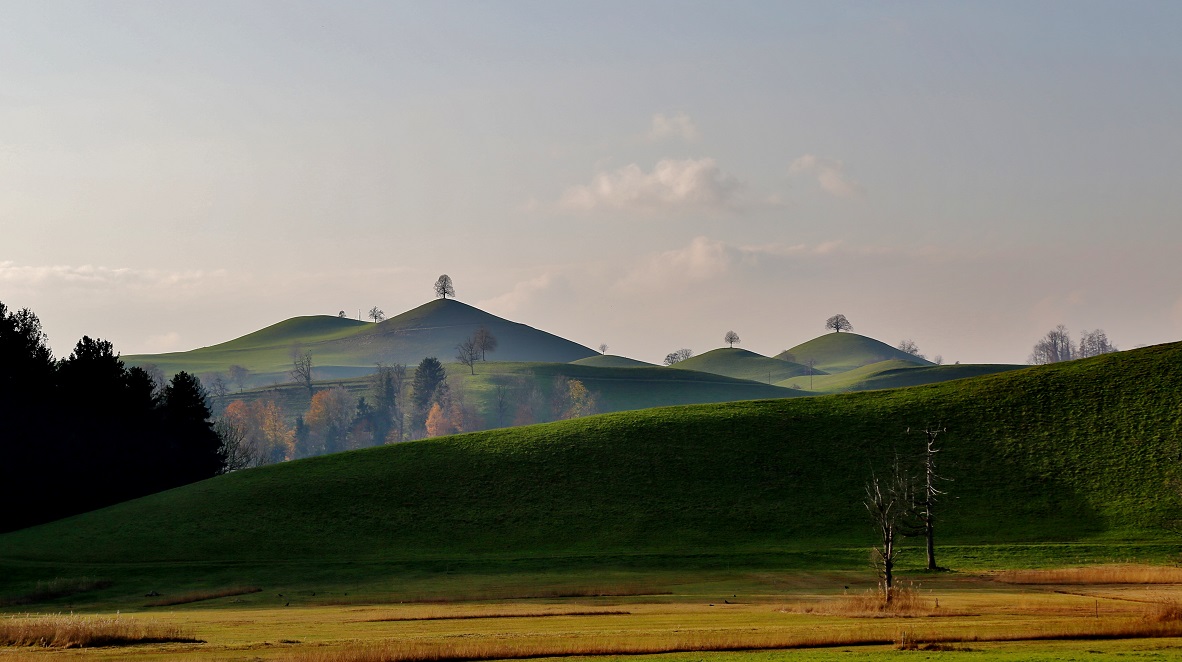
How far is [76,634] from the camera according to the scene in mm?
37875

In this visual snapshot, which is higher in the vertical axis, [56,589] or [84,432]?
[84,432]

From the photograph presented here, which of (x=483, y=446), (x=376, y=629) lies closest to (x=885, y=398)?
(x=483, y=446)

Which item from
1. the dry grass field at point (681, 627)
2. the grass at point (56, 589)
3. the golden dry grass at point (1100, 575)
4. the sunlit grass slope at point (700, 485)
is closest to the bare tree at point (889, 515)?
the sunlit grass slope at point (700, 485)

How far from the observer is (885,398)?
117250 millimetres

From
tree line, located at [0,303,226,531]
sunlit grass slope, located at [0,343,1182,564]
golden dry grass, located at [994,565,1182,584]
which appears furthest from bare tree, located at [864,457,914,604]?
tree line, located at [0,303,226,531]

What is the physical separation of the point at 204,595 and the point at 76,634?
28.0 meters

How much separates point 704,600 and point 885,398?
66174 millimetres

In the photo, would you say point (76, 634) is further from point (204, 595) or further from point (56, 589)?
point (56, 589)

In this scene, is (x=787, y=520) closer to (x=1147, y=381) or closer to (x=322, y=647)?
(x=1147, y=381)

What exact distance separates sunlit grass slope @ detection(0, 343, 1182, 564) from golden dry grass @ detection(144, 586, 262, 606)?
12892 mm

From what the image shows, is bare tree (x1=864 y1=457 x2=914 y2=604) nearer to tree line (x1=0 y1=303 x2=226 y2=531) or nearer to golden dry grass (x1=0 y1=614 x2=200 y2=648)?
golden dry grass (x1=0 y1=614 x2=200 y2=648)

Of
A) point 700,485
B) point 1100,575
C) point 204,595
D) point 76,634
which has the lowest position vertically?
point 204,595

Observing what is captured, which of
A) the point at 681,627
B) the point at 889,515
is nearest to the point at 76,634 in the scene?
the point at 681,627

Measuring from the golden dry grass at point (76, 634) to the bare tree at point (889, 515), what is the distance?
32883 millimetres
